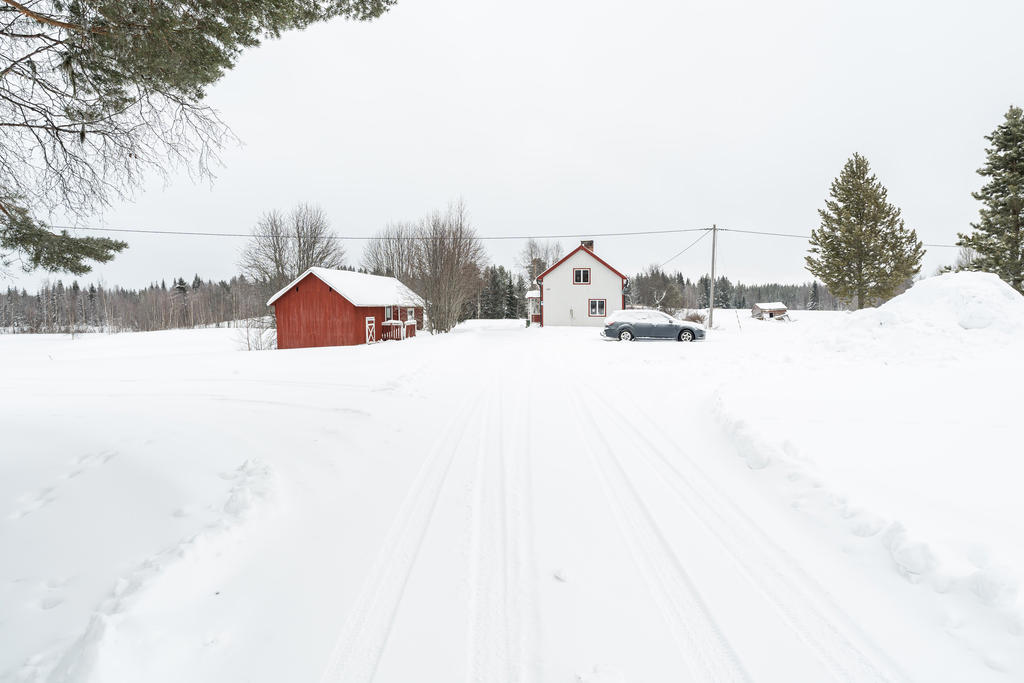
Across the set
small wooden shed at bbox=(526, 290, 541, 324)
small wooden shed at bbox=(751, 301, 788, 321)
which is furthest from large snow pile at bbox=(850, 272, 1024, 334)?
small wooden shed at bbox=(751, 301, 788, 321)

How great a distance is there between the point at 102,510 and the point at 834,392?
9247mm

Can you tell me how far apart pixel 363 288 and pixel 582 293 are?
16.7 metres

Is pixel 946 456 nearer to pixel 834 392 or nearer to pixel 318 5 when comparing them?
pixel 834 392

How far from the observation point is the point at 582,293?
108 ft

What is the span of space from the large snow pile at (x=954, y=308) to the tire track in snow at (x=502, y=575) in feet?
36.0

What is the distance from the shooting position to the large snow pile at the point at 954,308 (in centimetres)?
973

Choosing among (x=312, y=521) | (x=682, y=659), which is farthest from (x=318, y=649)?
(x=682, y=659)

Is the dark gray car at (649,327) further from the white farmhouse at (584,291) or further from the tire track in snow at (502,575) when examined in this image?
the tire track in snow at (502,575)

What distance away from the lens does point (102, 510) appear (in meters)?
3.35

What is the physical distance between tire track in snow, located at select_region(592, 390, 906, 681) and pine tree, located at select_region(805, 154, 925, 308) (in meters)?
25.0

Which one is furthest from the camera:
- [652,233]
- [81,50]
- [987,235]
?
[652,233]

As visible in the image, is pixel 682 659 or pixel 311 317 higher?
pixel 311 317

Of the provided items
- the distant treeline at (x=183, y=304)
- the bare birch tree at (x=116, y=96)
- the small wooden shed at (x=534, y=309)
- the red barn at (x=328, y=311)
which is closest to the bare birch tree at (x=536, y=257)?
the distant treeline at (x=183, y=304)

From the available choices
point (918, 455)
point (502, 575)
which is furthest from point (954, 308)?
point (502, 575)
